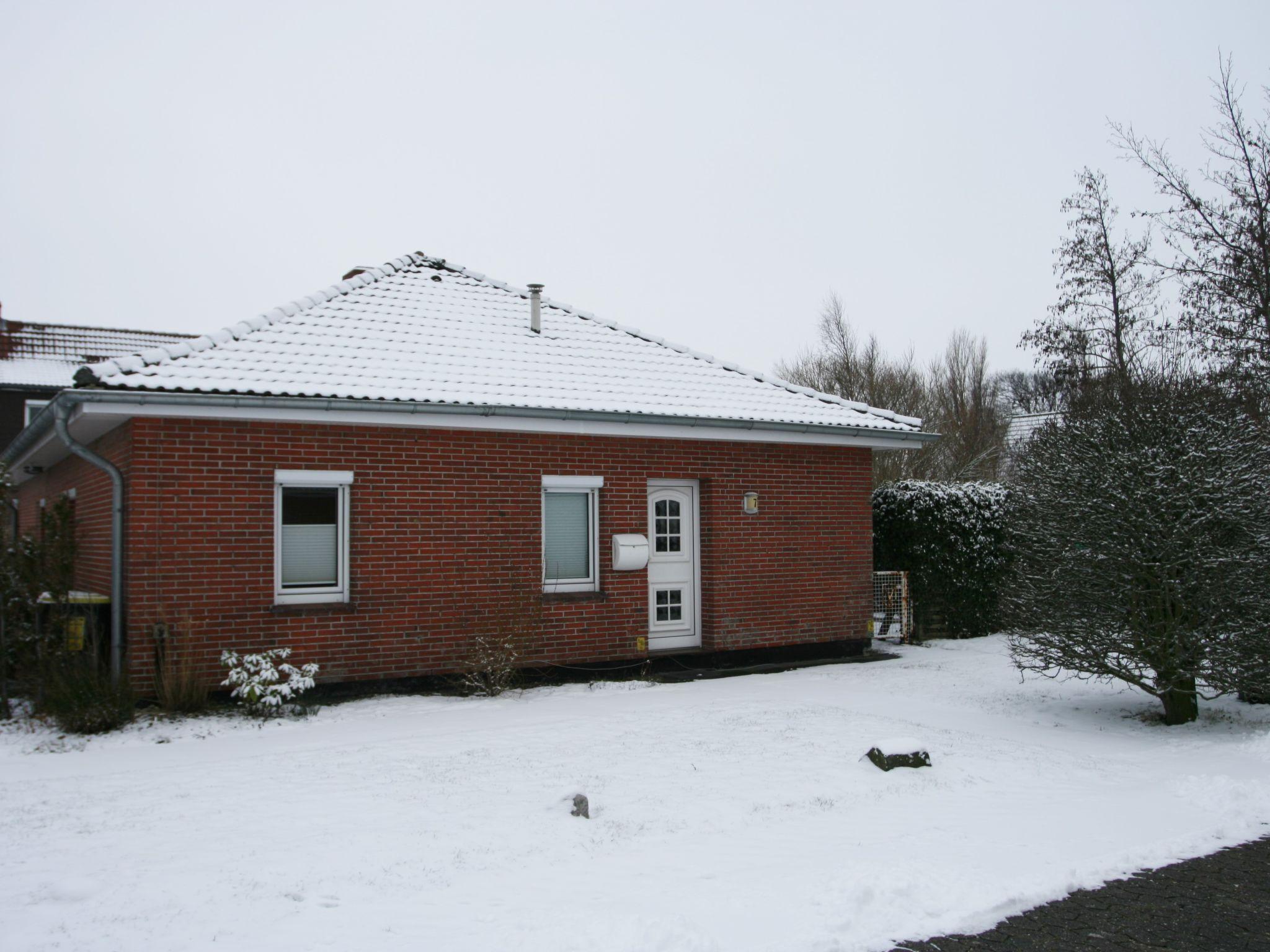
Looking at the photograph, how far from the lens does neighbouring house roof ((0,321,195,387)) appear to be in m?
27.9

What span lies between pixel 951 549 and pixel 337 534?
9306 millimetres

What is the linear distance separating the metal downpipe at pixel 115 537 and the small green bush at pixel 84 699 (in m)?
0.25

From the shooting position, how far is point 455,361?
38.1 ft

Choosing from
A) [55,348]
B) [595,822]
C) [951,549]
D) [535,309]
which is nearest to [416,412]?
[535,309]

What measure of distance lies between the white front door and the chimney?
269 cm

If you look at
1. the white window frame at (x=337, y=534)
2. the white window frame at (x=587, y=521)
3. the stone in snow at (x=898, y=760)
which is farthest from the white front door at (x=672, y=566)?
the stone in snow at (x=898, y=760)

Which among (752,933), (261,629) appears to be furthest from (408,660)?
(752,933)

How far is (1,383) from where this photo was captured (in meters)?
27.0

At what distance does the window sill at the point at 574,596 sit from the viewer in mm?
11352

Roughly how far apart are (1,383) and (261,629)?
2213 centimetres

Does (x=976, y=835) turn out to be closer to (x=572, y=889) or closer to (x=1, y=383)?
(x=572, y=889)

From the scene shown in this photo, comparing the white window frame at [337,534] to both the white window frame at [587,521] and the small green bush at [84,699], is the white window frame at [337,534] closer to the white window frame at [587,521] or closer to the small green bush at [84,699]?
the small green bush at [84,699]

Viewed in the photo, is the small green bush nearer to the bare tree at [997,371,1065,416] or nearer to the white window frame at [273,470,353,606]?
the white window frame at [273,470,353,606]

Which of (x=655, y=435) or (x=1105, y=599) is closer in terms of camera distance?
(x=1105, y=599)
